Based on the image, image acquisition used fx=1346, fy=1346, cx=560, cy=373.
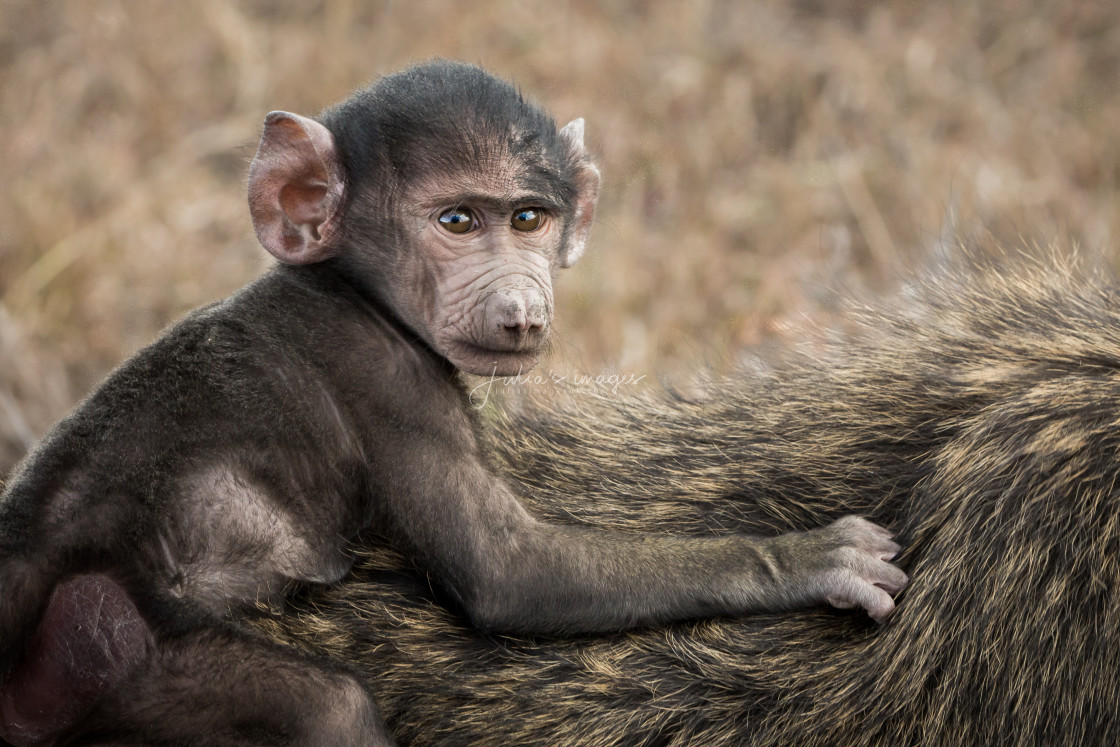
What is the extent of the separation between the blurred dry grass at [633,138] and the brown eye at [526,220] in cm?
274

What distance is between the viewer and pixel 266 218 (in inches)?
132

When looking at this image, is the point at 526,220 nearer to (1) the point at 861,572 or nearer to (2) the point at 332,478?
(2) the point at 332,478

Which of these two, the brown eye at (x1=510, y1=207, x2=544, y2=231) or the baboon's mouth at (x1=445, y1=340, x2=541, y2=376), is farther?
the brown eye at (x1=510, y1=207, x2=544, y2=231)

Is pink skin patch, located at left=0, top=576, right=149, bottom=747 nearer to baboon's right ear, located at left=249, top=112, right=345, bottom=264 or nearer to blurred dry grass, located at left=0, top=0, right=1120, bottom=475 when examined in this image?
baboon's right ear, located at left=249, top=112, right=345, bottom=264

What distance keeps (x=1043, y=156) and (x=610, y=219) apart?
8.66 ft

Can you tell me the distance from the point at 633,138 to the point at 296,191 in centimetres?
490

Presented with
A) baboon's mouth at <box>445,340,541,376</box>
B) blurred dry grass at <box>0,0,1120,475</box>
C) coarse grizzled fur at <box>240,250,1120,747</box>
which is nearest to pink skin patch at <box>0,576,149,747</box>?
coarse grizzled fur at <box>240,250,1120,747</box>

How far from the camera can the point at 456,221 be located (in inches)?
131

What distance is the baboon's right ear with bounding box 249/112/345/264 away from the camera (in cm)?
333

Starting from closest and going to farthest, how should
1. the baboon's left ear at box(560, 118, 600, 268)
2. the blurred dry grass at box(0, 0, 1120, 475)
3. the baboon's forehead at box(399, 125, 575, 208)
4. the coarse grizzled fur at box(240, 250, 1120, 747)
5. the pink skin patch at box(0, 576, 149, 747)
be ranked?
the pink skin patch at box(0, 576, 149, 747) < the coarse grizzled fur at box(240, 250, 1120, 747) < the baboon's forehead at box(399, 125, 575, 208) < the baboon's left ear at box(560, 118, 600, 268) < the blurred dry grass at box(0, 0, 1120, 475)

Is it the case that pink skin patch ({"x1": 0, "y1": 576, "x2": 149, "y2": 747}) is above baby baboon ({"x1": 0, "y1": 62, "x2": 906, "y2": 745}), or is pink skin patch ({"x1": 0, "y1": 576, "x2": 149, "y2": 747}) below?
below

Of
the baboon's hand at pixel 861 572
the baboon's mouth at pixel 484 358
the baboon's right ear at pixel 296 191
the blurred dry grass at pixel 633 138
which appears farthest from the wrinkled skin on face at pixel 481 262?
the blurred dry grass at pixel 633 138

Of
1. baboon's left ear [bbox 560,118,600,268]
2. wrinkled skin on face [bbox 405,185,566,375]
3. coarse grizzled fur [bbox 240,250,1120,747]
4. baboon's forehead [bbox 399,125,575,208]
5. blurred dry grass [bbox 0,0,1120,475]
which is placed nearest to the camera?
coarse grizzled fur [bbox 240,250,1120,747]

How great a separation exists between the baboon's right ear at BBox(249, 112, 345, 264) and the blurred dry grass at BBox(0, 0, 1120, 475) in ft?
9.64
